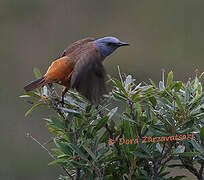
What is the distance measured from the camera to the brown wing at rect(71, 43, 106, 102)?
2.83 ft

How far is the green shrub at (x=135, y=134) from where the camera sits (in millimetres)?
764

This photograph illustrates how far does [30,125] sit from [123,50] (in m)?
0.76

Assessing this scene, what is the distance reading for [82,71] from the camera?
3.06ft

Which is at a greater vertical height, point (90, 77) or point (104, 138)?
point (90, 77)

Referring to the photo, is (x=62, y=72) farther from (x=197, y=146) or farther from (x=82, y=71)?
(x=197, y=146)

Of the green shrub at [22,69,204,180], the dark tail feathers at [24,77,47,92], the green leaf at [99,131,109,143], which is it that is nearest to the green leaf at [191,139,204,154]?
the green shrub at [22,69,204,180]

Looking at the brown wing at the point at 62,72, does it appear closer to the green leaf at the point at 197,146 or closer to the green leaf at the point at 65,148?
the green leaf at the point at 65,148

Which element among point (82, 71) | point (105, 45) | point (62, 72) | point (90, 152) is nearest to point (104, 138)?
point (90, 152)

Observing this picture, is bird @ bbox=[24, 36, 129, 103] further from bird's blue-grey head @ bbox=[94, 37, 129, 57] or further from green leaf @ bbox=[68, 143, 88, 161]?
green leaf @ bbox=[68, 143, 88, 161]

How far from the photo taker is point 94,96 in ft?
2.78

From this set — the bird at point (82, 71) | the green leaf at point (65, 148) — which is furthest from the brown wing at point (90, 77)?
the green leaf at point (65, 148)

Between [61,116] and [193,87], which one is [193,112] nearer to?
[193,87]

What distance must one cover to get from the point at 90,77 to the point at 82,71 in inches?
1.3

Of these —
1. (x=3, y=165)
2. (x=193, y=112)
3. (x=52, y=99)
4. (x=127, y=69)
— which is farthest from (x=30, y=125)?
(x=193, y=112)
